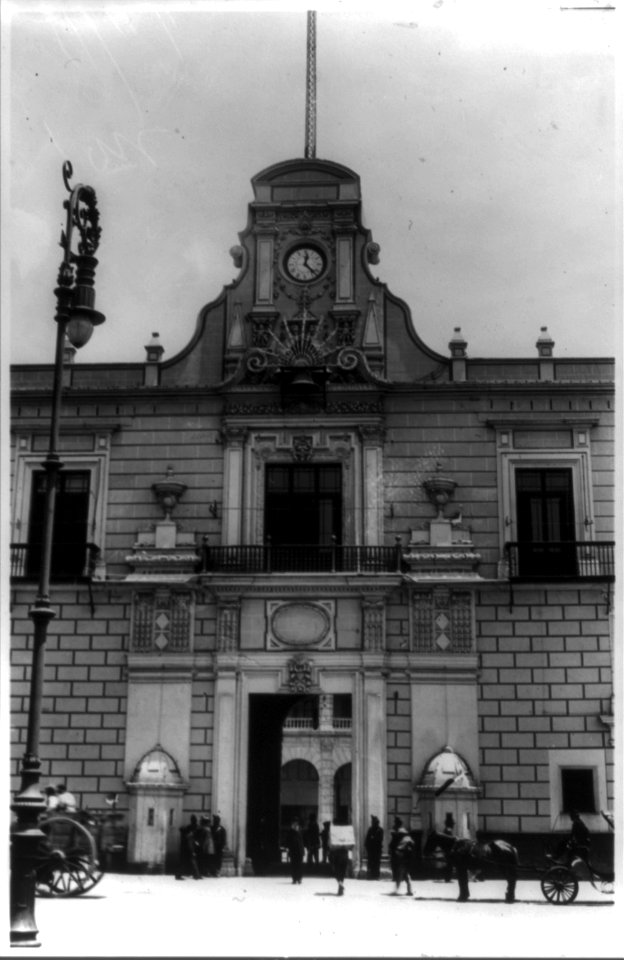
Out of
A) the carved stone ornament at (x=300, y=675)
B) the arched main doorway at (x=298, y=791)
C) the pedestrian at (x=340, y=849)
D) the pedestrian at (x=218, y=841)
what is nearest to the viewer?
the pedestrian at (x=340, y=849)

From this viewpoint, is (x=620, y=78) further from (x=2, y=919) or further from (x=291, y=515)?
(x=2, y=919)

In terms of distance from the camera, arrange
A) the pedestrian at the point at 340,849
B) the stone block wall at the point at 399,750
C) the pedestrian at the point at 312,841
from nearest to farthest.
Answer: the pedestrian at the point at 340,849, the pedestrian at the point at 312,841, the stone block wall at the point at 399,750

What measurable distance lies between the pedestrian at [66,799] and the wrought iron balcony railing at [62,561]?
9.62 ft

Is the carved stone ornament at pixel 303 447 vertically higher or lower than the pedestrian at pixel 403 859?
higher

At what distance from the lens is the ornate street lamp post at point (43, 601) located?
11820mm

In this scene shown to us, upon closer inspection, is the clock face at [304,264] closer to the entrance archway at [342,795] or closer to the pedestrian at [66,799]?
the entrance archway at [342,795]

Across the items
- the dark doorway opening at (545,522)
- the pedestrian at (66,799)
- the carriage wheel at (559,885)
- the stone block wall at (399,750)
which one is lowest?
the carriage wheel at (559,885)

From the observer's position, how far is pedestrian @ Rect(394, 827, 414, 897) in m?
15.1

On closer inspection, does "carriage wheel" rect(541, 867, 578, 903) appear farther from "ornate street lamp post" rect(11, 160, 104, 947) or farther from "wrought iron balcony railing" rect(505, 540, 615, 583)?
"ornate street lamp post" rect(11, 160, 104, 947)

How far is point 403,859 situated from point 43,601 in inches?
244

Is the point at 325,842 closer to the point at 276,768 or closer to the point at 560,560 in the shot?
the point at 276,768

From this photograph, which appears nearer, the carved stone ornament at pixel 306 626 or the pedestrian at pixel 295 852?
the pedestrian at pixel 295 852

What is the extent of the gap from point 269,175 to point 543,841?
10243mm

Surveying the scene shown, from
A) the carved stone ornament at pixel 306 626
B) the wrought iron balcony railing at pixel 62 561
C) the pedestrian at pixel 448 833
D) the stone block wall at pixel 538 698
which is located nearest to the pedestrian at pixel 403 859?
the pedestrian at pixel 448 833
